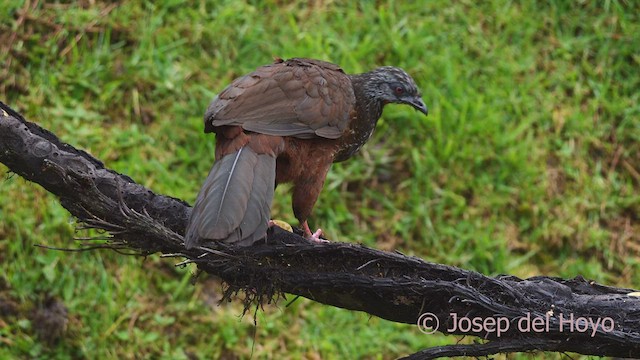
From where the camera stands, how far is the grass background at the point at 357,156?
5301 mm

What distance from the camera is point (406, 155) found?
6109 millimetres

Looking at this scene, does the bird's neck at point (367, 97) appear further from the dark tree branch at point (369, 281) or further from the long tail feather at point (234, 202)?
the dark tree branch at point (369, 281)

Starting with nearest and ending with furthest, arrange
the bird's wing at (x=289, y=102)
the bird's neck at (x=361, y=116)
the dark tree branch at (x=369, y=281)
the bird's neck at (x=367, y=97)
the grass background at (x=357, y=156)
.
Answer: the dark tree branch at (x=369, y=281), the bird's wing at (x=289, y=102), the bird's neck at (x=361, y=116), the bird's neck at (x=367, y=97), the grass background at (x=357, y=156)

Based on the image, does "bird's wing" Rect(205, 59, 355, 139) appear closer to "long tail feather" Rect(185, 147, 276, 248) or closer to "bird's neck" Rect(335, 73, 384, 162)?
"bird's neck" Rect(335, 73, 384, 162)

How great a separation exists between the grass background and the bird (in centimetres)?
154

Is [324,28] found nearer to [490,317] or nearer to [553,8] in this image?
[553,8]

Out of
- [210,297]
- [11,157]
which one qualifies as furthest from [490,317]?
[210,297]

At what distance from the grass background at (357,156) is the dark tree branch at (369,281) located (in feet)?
7.25

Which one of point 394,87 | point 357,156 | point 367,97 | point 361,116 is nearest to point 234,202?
point 361,116

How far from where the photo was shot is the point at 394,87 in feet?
14.8

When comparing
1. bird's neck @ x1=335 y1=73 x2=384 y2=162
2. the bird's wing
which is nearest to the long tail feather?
the bird's wing

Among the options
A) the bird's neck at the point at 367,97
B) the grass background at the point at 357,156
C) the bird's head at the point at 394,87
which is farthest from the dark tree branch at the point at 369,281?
the grass background at the point at 357,156

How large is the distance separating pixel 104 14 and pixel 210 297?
2368 mm

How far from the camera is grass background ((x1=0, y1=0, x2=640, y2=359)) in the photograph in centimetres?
530
